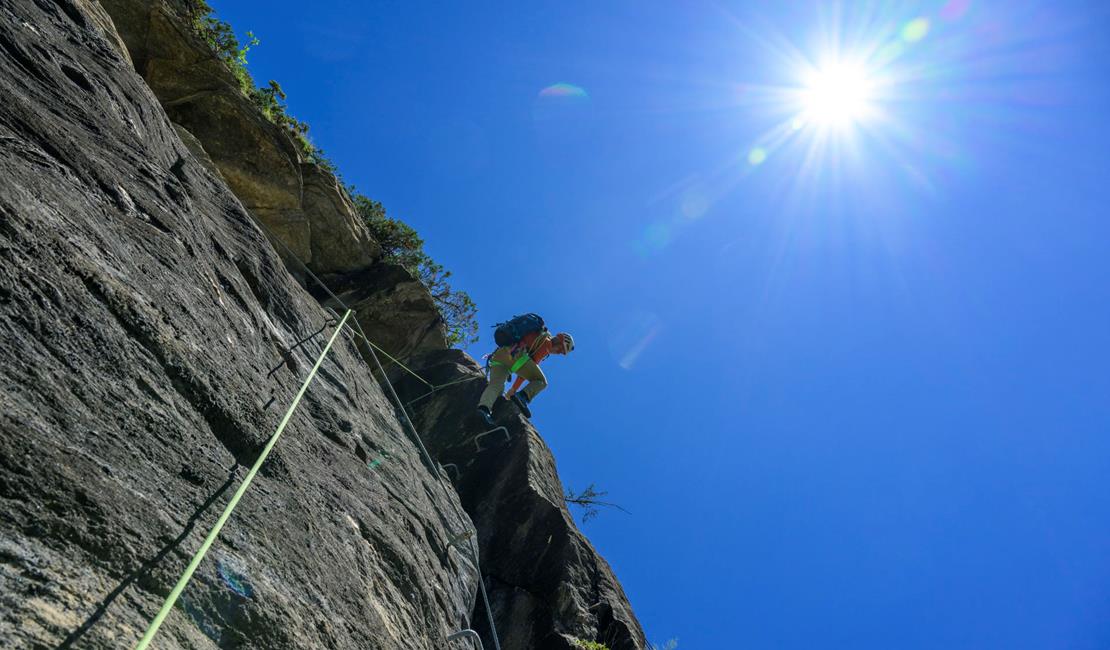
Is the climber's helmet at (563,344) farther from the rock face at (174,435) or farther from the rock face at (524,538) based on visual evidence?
the rock face at (174,435)

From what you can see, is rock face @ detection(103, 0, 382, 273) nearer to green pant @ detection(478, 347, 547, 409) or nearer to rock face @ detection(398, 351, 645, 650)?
green pant @ detection(478, 347, 547, 409)

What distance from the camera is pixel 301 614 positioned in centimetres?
322

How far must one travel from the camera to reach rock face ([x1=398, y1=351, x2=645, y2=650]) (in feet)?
25.5

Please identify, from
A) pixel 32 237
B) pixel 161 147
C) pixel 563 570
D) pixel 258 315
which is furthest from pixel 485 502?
pixel 32 237

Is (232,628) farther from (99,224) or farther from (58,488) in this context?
(99,224)

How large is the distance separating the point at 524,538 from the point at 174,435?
234 inches

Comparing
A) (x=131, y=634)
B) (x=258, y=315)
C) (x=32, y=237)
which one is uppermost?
(x=258, y=315)

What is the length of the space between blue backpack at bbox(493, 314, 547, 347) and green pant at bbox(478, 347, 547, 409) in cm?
17

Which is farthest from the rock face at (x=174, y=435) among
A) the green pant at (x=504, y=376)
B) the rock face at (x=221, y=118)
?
the green pant at (x=504, y=376)

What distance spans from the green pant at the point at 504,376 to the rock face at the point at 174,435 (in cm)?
264

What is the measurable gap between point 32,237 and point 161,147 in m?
3.25

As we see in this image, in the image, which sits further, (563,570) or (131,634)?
(563,570)

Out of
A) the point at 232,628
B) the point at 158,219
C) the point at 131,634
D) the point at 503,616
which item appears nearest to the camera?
the point at 131,634

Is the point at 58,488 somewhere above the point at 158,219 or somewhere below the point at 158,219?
below
